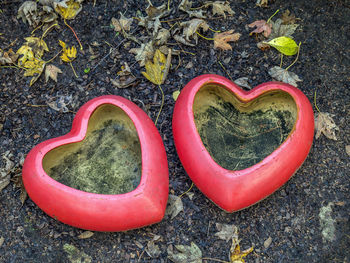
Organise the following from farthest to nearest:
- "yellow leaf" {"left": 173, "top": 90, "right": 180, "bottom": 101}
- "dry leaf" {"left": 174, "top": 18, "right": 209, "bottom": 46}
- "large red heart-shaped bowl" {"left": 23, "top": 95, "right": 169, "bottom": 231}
A: "dry leaf" {"left": 174, "top": 18, "right": 209, "bottom": 46} → "yellow leaf" {"left": 173, "top": 90, "right": 180, "bottom": 101} → "large red heart-shaped bowl" {"left": 23, "top": 95, "right": 169, "bottom": 231}

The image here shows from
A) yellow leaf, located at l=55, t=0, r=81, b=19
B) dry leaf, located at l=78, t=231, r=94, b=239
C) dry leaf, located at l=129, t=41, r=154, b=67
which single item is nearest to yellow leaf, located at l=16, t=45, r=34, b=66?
yellow leaf, located at l=55, t=0, r=81, b=19

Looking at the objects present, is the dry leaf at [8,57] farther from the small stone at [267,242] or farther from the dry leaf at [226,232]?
the small stone at [267,242]

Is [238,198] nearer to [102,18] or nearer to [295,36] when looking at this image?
[295,36]

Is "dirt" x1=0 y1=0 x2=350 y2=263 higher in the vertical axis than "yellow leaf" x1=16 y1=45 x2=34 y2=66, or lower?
lower

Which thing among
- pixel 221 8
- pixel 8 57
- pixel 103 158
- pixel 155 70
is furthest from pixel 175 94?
pixel 8 57

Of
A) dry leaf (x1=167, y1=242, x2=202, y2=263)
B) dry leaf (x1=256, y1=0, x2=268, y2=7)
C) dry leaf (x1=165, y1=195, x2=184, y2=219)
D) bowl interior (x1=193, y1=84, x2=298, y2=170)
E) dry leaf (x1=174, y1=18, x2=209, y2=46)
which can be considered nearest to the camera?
dry leaf (x1=167, y1=242, x2=202, y2=263)

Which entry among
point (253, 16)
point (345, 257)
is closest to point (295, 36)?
point (253, 16)

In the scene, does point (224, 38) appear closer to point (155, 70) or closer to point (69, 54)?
point (155, 70)

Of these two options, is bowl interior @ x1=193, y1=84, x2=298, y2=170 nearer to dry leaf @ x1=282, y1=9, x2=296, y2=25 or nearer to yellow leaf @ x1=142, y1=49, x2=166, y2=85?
yellow leaf @ x1=142, y1=49, x2=166, y2=85
